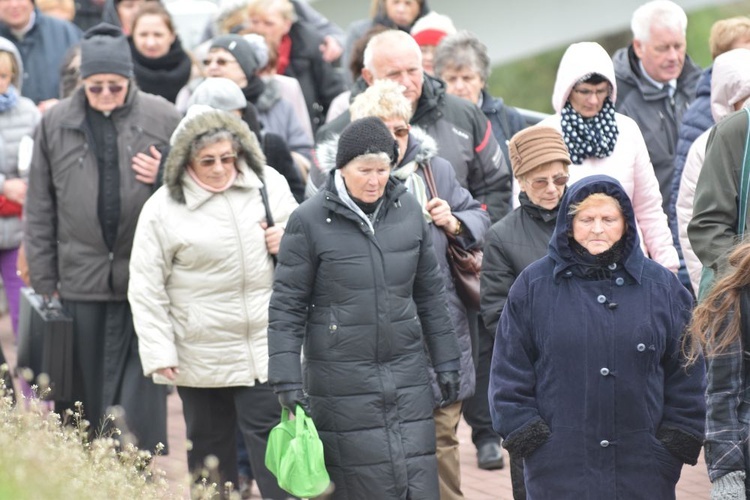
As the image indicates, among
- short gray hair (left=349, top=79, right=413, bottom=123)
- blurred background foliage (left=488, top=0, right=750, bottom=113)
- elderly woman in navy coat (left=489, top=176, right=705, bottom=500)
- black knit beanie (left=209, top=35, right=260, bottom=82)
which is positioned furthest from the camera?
blurred background foliage (left=488, top=0, right=750, bottom=113)

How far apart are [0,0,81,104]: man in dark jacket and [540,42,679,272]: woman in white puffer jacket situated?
216 inches

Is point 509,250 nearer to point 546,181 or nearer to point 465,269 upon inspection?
point 546,181

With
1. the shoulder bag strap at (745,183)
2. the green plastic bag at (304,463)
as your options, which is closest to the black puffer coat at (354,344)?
the green plastic bag at (304,463)

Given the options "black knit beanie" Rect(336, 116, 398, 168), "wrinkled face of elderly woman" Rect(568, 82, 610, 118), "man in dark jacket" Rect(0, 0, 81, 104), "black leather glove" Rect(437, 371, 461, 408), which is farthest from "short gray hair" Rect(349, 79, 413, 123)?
"man in dark jacket" Rect(0, 0, 81, 104)

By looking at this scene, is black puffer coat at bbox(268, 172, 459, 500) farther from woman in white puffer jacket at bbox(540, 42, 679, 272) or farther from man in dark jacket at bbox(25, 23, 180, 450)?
man in dark jacket at bbox(25, 23, 180, 450)

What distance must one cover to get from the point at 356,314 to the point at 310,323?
23 centimetres

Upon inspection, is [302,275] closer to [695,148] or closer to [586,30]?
[695,148]

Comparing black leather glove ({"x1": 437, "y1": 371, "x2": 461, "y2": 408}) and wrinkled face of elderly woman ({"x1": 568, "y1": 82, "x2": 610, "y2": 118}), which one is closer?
black leather glove ({"x1": 437, "y1": 371, "x2": 461, "y2": 408})

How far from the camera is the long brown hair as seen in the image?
552cm

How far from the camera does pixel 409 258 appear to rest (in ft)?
22.1

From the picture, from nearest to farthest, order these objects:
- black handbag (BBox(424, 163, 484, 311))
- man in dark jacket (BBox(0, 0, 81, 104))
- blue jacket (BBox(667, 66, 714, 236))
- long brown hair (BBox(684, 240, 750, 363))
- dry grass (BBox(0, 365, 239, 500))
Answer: dry grass (BBox(0, 365, 239, 500)) → long brown hair (BBox(684, 240, 750, 363)) → black handbag (BBox(424, 163, 484, 311)) → blue jacket (BBox(667, 66, 714, 236)) → man in dark jacket (BBox(0, 0, 81, 104))

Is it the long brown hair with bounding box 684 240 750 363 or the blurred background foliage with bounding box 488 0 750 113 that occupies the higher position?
the blurred background foliage with bounding box 488 0 750 113

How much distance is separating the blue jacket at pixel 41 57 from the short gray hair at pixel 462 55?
3.87 metres

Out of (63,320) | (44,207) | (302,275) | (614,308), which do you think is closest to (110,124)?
(44,207)
